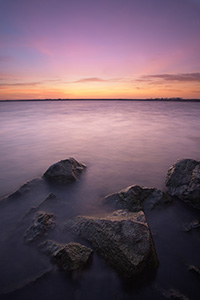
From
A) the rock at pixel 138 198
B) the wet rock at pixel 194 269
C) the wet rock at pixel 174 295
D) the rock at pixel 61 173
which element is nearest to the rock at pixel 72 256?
the wet rock at pixel 174 295

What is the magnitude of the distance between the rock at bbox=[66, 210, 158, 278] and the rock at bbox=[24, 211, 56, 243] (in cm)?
98

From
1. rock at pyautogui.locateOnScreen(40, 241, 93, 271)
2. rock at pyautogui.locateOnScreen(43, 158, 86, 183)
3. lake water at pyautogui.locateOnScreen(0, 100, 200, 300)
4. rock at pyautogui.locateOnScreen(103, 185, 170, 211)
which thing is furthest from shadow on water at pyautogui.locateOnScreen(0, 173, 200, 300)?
rock at pyautogui.locateOnScreen(43, 158, 86, 183)

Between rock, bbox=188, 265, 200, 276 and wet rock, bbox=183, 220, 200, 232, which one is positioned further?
wet rock, bbox=183, 220, 200, 232

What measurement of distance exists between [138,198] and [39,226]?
2459 millimetres

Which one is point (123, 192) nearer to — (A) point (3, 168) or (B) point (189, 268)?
(B) point (189, 268)

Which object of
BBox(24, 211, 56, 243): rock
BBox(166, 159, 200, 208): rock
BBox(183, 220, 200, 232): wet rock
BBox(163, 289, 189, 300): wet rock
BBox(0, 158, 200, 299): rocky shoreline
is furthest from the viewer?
BBox(166, 159, 200, 208): rock

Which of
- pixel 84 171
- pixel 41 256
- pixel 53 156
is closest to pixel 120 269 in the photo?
pixel 41 256

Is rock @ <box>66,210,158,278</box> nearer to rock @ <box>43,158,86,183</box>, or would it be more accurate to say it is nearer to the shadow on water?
the shadow on water

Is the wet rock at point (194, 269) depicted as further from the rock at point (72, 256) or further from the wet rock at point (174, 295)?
the rock at point (72, 256)

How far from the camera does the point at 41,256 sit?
125 inches

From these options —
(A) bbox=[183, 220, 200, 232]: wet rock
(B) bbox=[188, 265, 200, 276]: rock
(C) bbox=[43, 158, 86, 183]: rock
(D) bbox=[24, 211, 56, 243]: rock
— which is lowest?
(B) bbox=[188, 265, 200, 276]: rock

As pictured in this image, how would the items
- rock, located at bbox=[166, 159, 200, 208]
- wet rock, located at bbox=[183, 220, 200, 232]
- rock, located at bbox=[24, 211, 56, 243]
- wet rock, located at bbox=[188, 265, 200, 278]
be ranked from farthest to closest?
1. rock, located at bbox=[166, 159, 200, 208]
2. wet rock, located at bbox=[183, 220, 200, 232]
3. rock, located at bbox=[24, 211, 56, 243]
4. wet rock, located at bbox=[188, 265, 200, 278]

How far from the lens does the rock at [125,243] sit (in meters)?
2.68

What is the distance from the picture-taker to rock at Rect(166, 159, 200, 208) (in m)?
4.50
